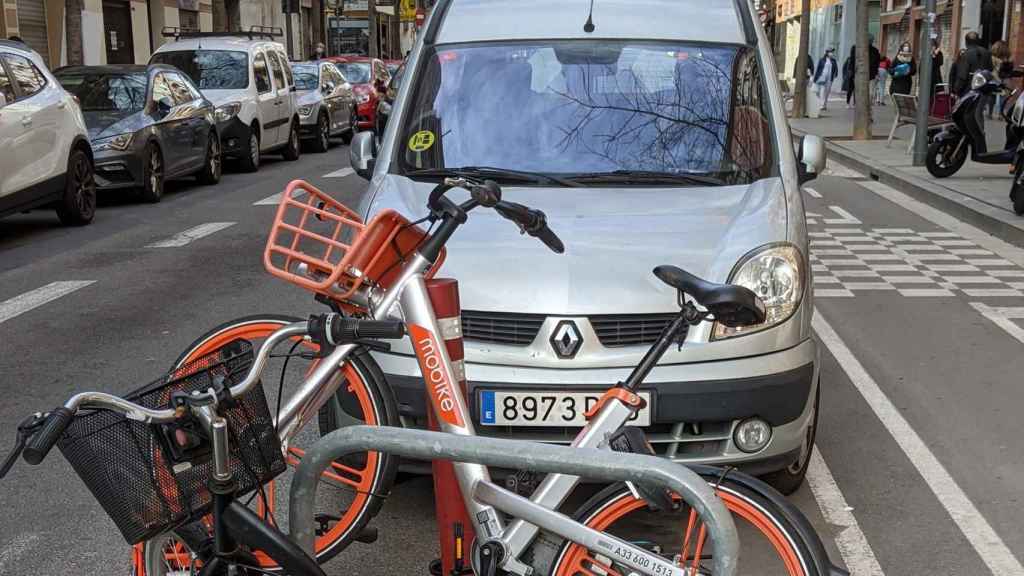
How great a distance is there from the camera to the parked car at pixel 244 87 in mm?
18375

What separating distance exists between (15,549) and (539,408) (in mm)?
1803

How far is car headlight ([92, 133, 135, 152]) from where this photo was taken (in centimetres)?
1400

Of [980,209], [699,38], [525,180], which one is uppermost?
[699,38]

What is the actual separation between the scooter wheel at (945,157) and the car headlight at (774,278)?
42.2 ft

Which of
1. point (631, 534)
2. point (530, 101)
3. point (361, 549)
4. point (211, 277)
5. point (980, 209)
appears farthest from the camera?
point (980, 209)

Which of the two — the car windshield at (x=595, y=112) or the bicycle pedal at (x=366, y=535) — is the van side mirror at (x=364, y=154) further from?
the bicycle pedal at (x=366, y=535)

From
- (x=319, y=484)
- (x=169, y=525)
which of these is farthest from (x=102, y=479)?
(x=319, y=484)

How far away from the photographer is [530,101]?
18.3 feet

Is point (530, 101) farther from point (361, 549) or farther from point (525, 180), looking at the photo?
point (361, 549)

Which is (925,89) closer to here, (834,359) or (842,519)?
(834,359)

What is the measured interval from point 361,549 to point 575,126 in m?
2.05

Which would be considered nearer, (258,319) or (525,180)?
(258,319)

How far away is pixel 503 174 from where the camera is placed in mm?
5246

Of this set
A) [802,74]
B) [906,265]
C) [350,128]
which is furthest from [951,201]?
[802,74]
